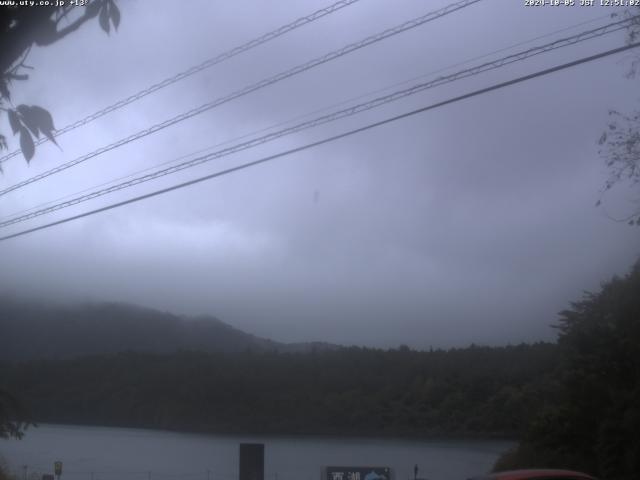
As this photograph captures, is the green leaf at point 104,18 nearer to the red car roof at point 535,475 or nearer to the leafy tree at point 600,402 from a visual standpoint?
the red car roof at point 535,475

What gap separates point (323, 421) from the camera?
4075 centimetres

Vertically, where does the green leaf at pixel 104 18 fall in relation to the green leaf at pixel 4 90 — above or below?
above

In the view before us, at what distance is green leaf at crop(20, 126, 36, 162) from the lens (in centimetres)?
389

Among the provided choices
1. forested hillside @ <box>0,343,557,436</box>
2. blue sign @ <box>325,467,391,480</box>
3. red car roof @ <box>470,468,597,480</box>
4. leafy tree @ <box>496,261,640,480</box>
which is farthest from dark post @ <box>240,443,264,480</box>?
red car roof @ <box>470,468,597,480</box>

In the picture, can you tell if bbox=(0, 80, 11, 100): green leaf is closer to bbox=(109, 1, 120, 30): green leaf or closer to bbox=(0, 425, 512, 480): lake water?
bbox=(109, 1, 120, 30): green leaf

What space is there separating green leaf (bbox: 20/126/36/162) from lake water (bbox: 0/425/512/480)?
22042 mm

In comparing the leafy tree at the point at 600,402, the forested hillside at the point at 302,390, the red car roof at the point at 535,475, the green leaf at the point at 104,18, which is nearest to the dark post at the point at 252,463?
the leafy tree at the point at 600,402

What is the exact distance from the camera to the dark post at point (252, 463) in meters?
24.5

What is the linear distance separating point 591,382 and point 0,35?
21434mm

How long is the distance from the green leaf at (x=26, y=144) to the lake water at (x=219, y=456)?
72.3 ft

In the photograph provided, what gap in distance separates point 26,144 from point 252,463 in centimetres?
2199

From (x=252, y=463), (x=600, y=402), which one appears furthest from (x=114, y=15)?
(x=252, y=463)

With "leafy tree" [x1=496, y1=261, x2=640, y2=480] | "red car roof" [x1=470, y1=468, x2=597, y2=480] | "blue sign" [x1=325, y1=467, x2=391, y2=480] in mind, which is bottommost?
"blue sign" [x1=325, y1=467, x2=391, y2=480]

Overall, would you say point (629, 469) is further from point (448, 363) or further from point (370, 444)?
point (370, 444)
